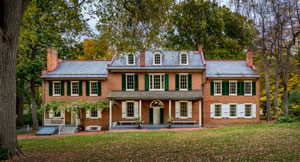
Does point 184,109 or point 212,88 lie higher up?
point 212,88

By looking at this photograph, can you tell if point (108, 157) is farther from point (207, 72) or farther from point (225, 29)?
point (225, 29)

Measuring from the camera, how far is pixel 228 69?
106ft

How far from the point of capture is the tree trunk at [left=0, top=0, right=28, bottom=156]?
37.1 feet

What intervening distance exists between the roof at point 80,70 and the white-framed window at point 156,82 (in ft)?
15.1

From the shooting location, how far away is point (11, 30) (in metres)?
11.4

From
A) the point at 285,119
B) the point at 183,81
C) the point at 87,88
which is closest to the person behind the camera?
the point at 285,119

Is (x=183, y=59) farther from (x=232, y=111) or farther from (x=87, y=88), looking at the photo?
(x=87, y=88)

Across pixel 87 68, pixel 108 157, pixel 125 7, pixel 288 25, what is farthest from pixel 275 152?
pixel 87 68

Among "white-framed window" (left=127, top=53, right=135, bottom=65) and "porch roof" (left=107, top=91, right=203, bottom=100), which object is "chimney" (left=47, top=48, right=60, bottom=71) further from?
"white-framed window" (left=127, top=53, right=135, bottom=65)

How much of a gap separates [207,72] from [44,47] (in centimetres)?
1646

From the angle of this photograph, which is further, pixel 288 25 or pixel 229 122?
pixel 229 122

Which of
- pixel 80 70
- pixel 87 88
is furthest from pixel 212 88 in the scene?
pixel 80 70

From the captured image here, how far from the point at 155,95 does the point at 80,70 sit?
8290mm

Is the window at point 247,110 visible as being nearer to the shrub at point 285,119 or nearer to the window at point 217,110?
the window at point 217,110
